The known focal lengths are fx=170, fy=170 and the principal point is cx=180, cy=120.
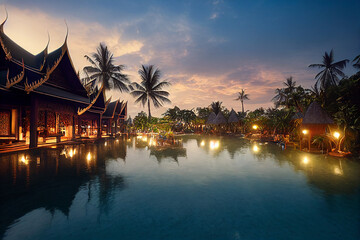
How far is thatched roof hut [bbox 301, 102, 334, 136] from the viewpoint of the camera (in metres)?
11.6

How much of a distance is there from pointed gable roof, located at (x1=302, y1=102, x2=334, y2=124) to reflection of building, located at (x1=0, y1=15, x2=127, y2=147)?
1819cm

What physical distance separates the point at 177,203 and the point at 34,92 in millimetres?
12870

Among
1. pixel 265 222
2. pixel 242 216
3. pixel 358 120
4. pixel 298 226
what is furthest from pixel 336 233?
pixel 358 120

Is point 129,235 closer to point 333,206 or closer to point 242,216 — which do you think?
point 242,216

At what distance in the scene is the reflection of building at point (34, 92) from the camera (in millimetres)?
11258

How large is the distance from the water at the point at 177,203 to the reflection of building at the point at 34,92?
6.44 metres

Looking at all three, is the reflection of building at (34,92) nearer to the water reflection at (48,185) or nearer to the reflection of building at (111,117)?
the water reflection at (48,185)

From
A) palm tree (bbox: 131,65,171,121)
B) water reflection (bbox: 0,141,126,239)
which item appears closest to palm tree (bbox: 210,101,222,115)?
palm tree (bbox: 131,65,171,121)

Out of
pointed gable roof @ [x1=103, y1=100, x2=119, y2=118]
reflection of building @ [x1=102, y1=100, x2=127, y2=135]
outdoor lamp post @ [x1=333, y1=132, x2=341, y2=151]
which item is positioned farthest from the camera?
reflection of building @ [x1=102, y1=100, x2=127, y2=135]

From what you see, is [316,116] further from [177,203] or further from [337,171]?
[177,203]

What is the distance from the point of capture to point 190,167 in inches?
301

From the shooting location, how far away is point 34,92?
11539mm

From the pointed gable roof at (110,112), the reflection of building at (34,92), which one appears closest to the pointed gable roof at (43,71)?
the reflection of building at (34,92)

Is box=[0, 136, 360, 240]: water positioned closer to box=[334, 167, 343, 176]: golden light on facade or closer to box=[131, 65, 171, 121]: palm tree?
box=[334, 167, 343, 176]: golden light on facade
